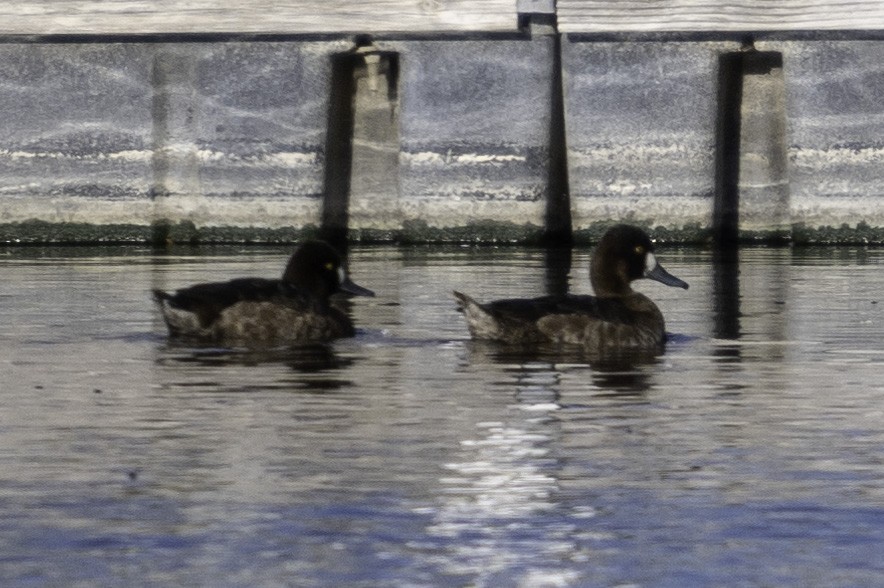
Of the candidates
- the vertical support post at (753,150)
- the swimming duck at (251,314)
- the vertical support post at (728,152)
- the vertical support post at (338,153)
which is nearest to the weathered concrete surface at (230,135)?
the vertical support post at (338,153)

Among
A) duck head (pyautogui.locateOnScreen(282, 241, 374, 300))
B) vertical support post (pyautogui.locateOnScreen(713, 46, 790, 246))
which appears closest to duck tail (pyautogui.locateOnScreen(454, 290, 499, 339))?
duck head (pyautogui.locateOnScreen(282, 241, 374, 300))

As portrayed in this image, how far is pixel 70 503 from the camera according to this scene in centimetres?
684

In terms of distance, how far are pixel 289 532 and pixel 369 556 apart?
0.37m

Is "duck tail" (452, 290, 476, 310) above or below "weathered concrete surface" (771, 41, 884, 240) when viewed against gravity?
below

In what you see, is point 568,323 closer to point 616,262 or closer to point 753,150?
point 616,262

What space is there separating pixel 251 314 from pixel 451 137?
24.4 ft

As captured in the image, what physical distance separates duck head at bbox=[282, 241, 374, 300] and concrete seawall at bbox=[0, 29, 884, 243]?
6.24 meters

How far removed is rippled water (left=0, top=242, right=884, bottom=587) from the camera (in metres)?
6.11

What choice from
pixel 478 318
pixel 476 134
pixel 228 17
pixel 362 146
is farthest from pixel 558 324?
pixel 362 146

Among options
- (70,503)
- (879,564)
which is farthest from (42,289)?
(879,564)

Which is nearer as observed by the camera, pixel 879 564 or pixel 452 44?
pixel 879 564

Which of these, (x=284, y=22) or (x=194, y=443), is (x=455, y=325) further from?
(x=284, y=22)

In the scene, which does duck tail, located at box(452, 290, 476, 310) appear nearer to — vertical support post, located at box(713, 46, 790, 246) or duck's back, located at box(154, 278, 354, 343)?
duck's back, located at box(154, 278, 354, 343)

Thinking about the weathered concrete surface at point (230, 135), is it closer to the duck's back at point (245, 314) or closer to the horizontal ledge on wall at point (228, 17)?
the horizontal ledge on wall at point (228, 17)
